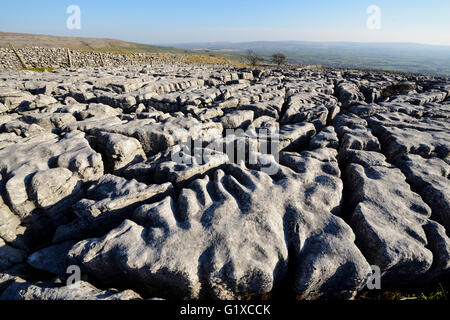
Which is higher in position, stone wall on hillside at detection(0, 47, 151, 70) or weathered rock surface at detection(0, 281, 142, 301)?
stone wall on hillside at detection(0, 47, 151, 70)

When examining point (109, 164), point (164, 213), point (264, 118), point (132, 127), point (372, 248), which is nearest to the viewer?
point (372, 248)

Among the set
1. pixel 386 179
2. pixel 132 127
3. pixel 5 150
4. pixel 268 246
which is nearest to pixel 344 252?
pixel 268 246

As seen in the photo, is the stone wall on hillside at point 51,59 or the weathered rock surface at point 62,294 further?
the stone wall on hillside at point 51,59

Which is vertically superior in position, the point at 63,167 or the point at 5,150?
the point at 5,150

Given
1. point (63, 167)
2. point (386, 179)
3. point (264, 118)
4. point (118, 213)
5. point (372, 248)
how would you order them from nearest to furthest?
1. point (372, 248)
2. point (118, 213)
3. point (386, 179)
4. point (63, 167)
5. point (264, 118)

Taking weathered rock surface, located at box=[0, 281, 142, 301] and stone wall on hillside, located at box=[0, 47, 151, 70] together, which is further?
stone wall on hillside, located at box=[0, 47, 151, 70]

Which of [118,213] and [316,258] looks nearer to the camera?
[316,258]

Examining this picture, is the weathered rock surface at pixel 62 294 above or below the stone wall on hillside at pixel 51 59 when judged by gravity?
below

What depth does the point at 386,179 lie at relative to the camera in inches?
341

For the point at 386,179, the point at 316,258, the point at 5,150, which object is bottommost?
the point at 316,258

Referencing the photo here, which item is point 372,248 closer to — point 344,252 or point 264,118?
point 344,252

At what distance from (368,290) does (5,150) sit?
1561cm

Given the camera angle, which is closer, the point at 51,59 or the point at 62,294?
the point at 62,294

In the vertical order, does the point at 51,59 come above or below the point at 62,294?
above
